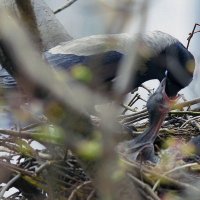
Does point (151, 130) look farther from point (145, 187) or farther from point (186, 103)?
point (145, 187)

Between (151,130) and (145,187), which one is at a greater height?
(145,187)

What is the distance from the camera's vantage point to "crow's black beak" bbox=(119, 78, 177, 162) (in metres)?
2.75

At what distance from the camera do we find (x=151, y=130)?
292 cm

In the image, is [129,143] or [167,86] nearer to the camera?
[129,143]

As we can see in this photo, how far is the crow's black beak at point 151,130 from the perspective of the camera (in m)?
2.75

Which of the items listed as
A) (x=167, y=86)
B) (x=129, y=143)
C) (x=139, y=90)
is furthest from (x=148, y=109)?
(x=139, y=90)

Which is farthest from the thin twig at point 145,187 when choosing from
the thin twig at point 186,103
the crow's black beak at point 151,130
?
the thin twig at point 186,103

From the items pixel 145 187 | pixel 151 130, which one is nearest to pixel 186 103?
Answer: pixel 151 130

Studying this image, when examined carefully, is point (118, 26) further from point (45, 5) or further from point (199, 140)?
point (45, 5)

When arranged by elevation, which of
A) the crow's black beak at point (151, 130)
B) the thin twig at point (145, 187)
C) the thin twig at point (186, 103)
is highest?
the thin twig at point (145, 187)

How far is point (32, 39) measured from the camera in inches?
41.4

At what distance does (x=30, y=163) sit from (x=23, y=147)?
262mm

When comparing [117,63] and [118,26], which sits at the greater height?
[118,26]

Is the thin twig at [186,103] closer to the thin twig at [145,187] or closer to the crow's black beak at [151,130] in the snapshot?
the crow's black beak at [151,130]
